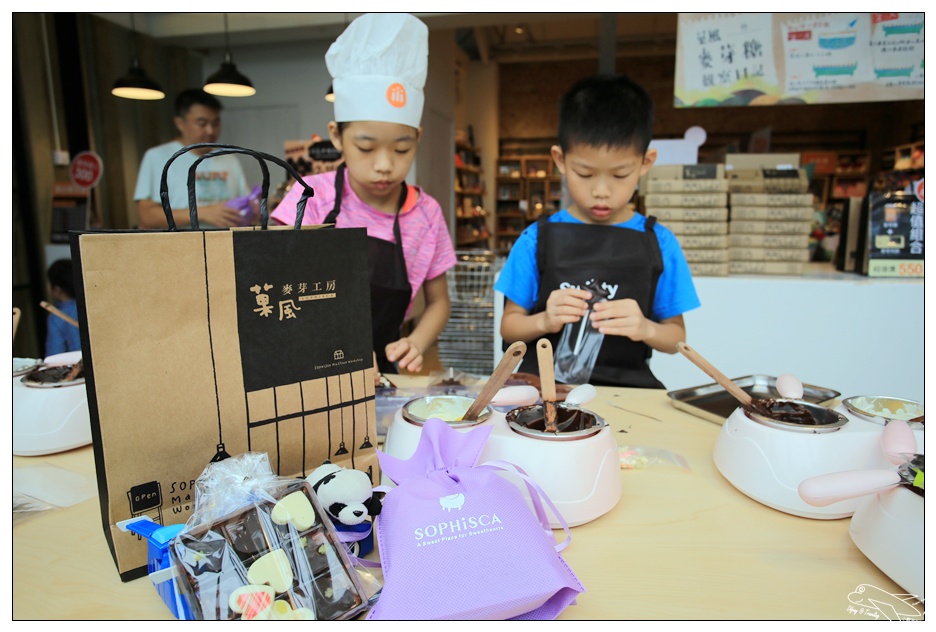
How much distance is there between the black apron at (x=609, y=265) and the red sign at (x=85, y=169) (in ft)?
14.9

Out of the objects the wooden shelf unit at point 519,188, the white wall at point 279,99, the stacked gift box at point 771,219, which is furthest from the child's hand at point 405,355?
the wooden shelf unit at point 519,188

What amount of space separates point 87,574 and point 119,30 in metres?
5.97

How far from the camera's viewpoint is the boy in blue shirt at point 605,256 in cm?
140

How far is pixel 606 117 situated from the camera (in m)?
1.41

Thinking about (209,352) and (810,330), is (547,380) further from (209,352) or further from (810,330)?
(810,330)

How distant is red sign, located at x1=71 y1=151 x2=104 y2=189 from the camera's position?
15.0ft

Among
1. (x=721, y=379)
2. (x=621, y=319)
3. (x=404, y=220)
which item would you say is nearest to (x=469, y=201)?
(x=404, y=220)

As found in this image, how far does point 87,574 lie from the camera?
2.28 ft

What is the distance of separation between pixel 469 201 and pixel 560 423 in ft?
25.2

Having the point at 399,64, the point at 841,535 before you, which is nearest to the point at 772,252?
the point at 399,64

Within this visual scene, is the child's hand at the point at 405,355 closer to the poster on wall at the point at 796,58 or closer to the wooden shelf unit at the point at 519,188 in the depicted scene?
the poster on wall at the point at 796,58

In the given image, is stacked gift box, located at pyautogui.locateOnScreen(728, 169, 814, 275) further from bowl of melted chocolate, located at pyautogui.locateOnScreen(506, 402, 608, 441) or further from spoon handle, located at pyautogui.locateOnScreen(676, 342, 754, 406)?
bowl of melted chocolate, located at pyautogui.locateOnScreen(506, 402, 608, 441)

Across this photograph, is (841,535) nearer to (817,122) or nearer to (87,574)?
(87,574)

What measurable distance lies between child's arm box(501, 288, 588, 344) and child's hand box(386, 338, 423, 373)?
0.31 metres
